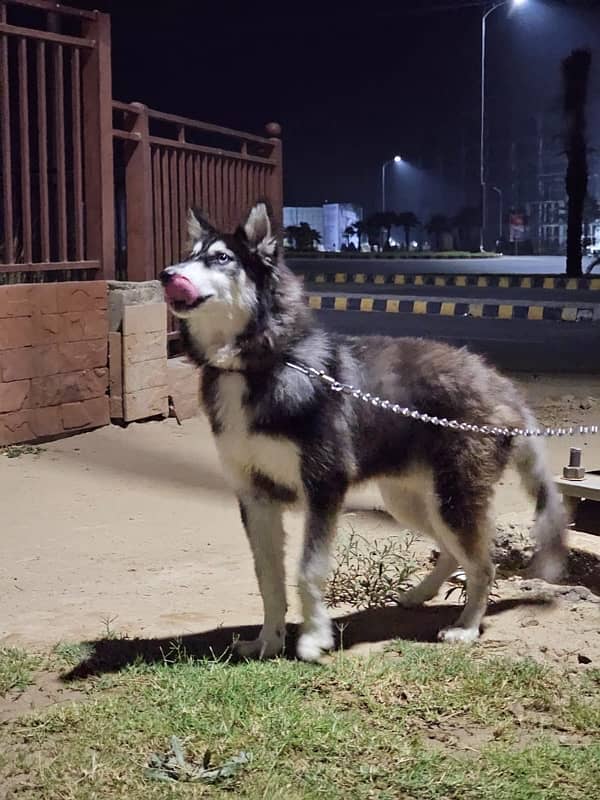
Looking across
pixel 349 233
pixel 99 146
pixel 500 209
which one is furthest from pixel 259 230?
pixel 349 233

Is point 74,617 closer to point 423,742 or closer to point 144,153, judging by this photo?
point 423,742

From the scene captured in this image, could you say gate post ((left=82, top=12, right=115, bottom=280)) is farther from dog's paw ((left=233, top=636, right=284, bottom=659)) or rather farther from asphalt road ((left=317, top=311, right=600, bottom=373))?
dog's paw ((left=233, top=636, right=284, bottom=659))

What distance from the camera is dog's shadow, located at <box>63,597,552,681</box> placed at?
4086 millimetres

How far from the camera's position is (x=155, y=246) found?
10242mm

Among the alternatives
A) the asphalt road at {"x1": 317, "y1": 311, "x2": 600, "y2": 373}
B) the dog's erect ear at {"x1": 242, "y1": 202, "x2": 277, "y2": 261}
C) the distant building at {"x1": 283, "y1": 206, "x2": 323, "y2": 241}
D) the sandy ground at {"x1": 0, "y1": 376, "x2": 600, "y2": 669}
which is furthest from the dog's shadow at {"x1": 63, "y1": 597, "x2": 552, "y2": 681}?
the distant building at {"x1": 283, "y1": 206, "x2": 323, "y2": 241}

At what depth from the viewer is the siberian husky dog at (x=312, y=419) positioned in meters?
4.01

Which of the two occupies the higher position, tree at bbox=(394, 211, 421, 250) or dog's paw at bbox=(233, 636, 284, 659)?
tree at bbox=(394, 211, 421, 250)

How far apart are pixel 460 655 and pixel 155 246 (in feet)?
22.7

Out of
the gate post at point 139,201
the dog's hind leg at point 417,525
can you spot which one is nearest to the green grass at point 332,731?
the dog's hind leg at point 417,525

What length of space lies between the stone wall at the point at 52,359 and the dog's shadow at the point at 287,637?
165 inches

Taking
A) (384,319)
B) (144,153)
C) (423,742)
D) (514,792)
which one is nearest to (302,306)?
(423,742)

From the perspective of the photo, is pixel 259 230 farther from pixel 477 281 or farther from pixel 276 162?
pixel 477 281

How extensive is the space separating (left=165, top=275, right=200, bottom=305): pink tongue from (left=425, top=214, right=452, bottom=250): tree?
4664 centimetres

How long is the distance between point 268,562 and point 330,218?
5116 cm
